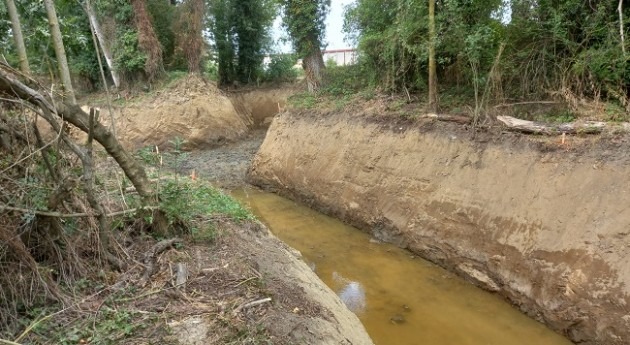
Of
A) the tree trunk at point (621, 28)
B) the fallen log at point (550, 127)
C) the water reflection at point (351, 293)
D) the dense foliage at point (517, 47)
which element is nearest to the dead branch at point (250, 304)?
the water reflection at point (351, 293)

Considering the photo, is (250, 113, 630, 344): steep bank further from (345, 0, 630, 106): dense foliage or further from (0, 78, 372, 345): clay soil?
(0, 78, 372, 345): clay soil

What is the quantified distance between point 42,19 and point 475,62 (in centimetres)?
664

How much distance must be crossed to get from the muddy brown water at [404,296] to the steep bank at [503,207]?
0.21 metres

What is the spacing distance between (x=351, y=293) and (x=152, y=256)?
9.07ft

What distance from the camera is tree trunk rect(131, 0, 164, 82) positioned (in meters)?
12.2

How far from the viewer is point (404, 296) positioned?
5.45 m

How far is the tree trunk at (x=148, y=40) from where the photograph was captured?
12188 millimetres

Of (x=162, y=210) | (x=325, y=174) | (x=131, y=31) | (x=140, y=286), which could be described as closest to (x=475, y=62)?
(x=325, y=174)

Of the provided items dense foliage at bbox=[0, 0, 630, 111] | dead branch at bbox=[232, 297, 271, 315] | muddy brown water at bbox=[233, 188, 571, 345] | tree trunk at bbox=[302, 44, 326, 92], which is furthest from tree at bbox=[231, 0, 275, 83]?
dead branch at bbox=[232, 297, 271, 315]

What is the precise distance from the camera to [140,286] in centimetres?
330

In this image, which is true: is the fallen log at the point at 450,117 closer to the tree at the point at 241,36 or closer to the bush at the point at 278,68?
the tree at the point at 241,36

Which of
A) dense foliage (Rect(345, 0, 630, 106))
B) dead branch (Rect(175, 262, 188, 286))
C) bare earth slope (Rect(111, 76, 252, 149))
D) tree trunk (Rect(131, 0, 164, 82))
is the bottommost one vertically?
dead branch (Rect(175, 262, 188, 286))

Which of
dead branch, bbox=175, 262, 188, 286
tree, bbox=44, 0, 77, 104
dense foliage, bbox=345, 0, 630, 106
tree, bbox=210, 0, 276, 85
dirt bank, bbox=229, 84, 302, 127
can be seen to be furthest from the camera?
dirt bank, bbox=229, 84, 302, 127

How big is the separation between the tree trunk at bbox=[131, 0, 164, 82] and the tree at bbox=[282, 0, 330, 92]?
4116mm
